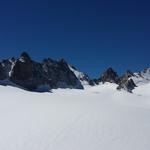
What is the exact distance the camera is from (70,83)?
14975 centimetres

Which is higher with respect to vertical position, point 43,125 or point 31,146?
point 43,125

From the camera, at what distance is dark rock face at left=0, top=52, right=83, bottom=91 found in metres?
116

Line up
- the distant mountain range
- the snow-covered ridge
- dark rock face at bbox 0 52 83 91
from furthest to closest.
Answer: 1. the snow-covered ridge
2. the distant mountain range
3. dark rock face at bbox 0 52 83 91

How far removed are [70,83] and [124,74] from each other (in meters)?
38.7

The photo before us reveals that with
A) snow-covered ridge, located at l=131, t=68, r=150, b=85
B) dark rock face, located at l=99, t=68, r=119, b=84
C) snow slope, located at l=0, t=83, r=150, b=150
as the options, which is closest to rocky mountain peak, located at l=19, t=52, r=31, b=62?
dark rock face, located at l=99, t=68, r=119, b=84

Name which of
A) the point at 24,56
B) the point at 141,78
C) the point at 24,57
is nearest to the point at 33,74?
the point at 24,57

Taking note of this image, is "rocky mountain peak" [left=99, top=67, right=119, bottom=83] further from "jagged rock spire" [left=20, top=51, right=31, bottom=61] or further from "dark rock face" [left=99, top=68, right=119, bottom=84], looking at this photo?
"jagged rock spire" [left=20, top=51, right=31, bottom=61]

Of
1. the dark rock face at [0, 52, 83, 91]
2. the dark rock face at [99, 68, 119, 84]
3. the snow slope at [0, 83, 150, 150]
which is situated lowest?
the snow slope at [0, 83, 150, 150]

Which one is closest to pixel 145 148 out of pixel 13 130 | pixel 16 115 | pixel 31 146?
pixel 31 146

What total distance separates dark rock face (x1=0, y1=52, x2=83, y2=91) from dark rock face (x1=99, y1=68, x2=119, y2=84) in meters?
23.4

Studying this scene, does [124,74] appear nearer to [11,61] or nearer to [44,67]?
[44,67]

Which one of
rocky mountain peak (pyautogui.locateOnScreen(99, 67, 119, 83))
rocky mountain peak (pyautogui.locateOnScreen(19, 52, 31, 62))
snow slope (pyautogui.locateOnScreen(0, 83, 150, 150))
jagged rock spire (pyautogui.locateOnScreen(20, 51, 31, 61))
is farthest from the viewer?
rocky mountain peak (pyautogui.locateOnScreen(99, 67, 119, 83))

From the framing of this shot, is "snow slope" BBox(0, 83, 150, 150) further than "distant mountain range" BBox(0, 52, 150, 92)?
No

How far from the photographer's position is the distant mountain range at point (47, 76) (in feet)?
382
